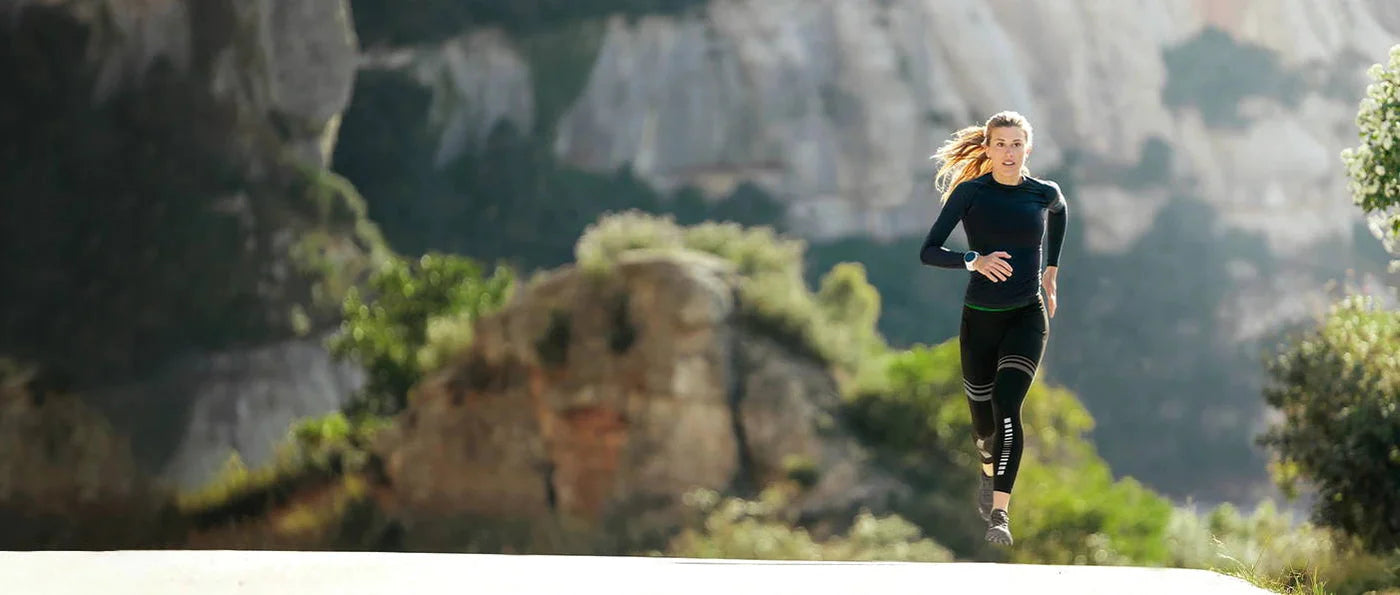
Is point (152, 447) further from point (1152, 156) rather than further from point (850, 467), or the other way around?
point (1152, 156)

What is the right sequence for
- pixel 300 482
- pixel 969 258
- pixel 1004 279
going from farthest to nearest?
pixel 300 482, pixel 1004 279, pixel 969 258

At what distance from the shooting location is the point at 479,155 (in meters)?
58.4

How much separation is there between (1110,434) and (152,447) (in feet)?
117

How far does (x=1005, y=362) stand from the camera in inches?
248

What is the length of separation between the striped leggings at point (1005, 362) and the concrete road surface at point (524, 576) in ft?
1.77

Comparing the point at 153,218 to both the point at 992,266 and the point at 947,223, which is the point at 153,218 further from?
the point at 992,266

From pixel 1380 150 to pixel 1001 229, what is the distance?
4461 mm

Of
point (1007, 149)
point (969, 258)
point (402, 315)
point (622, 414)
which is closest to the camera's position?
point (969, 258)

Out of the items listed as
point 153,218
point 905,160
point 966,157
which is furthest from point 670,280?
point 905,160

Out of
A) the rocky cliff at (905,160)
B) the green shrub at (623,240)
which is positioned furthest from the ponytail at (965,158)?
the rocky cliff at (905,160)

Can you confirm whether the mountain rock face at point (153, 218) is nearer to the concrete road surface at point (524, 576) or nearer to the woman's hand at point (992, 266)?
the concrete road surface at point (524, 576)

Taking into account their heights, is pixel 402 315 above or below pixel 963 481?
below

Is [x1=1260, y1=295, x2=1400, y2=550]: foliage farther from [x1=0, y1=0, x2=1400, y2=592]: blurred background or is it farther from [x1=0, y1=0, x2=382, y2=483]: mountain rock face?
[x1=0, y1=0, x2=382, y2=483]: mountain rock face

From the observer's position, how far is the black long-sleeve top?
244 inches
